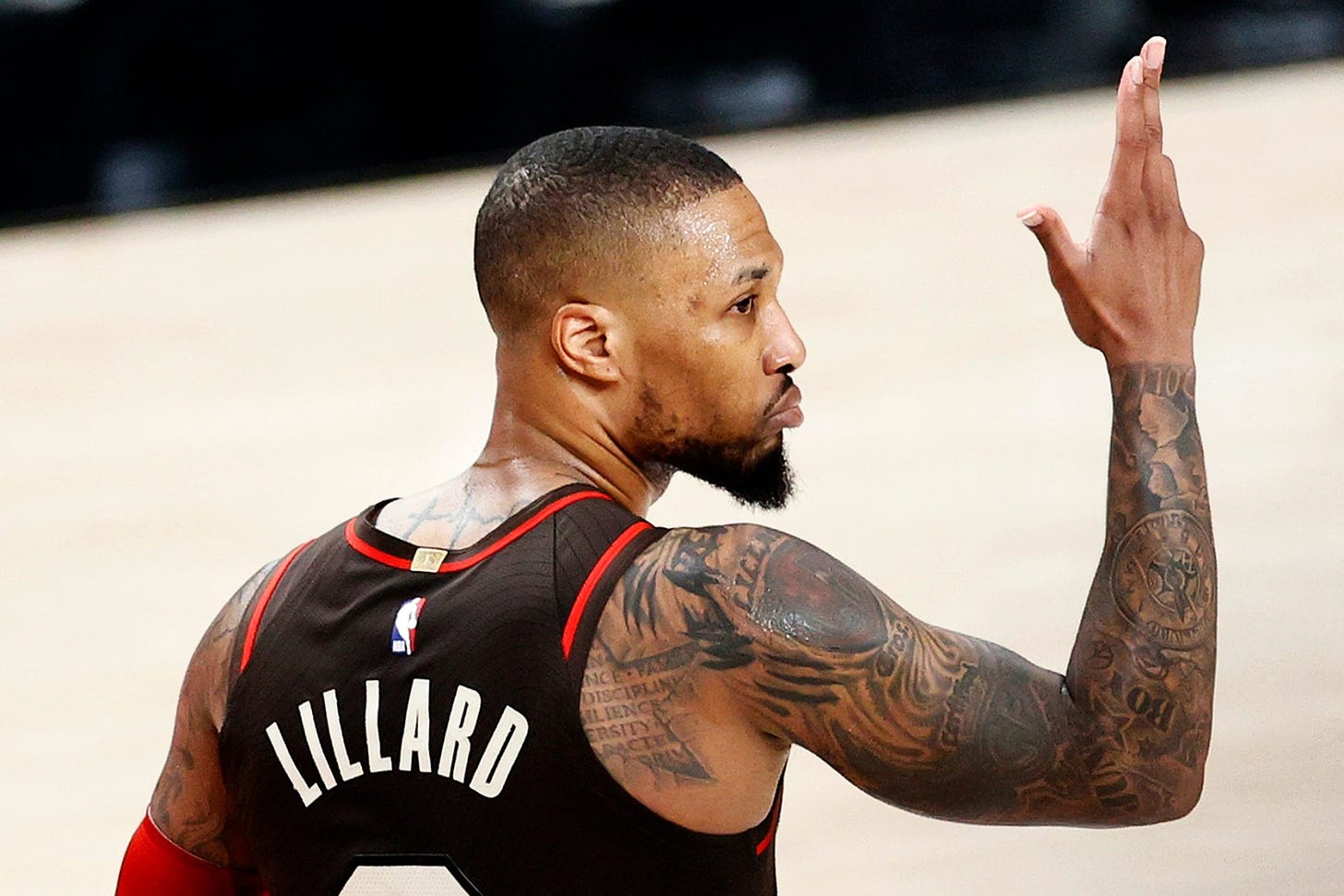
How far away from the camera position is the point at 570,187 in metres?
1.47

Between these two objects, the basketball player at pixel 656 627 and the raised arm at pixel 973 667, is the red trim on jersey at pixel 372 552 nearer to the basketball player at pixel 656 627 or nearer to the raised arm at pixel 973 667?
the basketball player at pixel 656 627

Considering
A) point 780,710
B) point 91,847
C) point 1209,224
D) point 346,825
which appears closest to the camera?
point 780,710

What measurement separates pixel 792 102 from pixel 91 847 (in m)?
2.33

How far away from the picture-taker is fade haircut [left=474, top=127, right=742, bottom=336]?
4.73ft

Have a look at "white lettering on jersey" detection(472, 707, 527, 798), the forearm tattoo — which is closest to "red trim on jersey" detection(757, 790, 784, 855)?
the forearm tattoo

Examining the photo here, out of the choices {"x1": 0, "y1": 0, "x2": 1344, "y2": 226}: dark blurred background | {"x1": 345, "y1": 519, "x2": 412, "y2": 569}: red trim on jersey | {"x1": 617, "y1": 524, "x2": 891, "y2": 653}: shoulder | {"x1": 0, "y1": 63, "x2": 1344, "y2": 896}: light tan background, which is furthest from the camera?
{"x1": 0, "y1": 0, "x2": 1344, "y2": 226}: dark blurred background

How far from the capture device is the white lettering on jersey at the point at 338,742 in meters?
1.39

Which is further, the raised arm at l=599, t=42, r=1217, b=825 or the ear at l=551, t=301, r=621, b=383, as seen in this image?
the ear at l=551, t=301, r=621, b=383

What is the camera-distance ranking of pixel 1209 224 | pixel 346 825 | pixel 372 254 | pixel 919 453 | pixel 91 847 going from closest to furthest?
pixel 346 825 < pixel 91 847 < pixel 919 453 < pixel 1209 224 < pixel 372 254

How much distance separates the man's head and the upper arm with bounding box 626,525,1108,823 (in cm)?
18

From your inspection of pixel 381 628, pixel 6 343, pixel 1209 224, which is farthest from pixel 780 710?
pixel 6 343

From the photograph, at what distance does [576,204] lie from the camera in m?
1.46

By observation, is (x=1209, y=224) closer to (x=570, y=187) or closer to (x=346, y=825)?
(x=570, y=187)

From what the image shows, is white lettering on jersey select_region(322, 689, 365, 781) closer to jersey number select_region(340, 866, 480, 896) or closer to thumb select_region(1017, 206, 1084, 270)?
jersey number select_region(340, 866, 480, 896)
